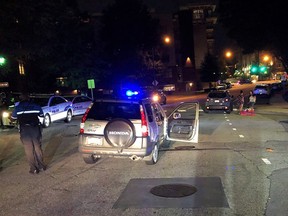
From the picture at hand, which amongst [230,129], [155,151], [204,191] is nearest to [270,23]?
[230,129]

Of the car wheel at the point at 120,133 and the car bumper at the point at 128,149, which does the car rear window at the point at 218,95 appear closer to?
the car bumper at the point at 128,149

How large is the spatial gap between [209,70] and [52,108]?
265 feet

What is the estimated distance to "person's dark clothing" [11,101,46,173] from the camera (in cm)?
930

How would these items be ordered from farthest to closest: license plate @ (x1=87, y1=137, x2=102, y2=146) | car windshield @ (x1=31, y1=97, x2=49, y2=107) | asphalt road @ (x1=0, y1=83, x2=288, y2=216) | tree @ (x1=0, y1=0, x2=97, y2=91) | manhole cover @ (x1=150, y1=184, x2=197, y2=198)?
tree @ (x1=0, y1=0, x2=97, y2=91) < car windshield @ (x1=31, y1=97, x2=49, y2=107) < license plate @ (x1=87, y1=137, x2=102, y2=146) < manhole cover @ (x1=150, y1=184, x2=197, y2=198) < asphalt road @ (x1=0, y1=83, x2=288, y2=216)

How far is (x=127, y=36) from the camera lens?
215ft

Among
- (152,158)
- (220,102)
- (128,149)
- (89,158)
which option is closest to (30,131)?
(89,158)

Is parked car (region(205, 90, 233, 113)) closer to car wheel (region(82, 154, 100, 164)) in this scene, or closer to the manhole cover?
car wheel (region(82, 154, 100, 164))

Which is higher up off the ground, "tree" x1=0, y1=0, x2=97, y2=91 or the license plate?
"tree" x1=0, y1=0, x2=97, y2=91

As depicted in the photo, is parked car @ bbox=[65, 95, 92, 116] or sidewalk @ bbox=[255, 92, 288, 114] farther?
sidewalk @ bbox=[255, 92, 288, 114]

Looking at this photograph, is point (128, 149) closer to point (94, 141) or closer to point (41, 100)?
point (94, 141)

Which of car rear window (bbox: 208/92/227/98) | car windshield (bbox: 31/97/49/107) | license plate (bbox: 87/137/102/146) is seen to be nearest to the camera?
license plate (bbox: 87/137/102/146)

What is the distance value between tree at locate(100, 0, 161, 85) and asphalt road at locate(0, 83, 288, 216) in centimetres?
5066

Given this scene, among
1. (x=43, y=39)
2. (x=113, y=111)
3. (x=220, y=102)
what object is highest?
(x=43, y=39)

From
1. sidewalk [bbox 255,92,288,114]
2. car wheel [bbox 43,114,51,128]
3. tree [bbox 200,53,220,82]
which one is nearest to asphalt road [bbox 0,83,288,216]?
car wheel [bbox 43,114,51,128]
